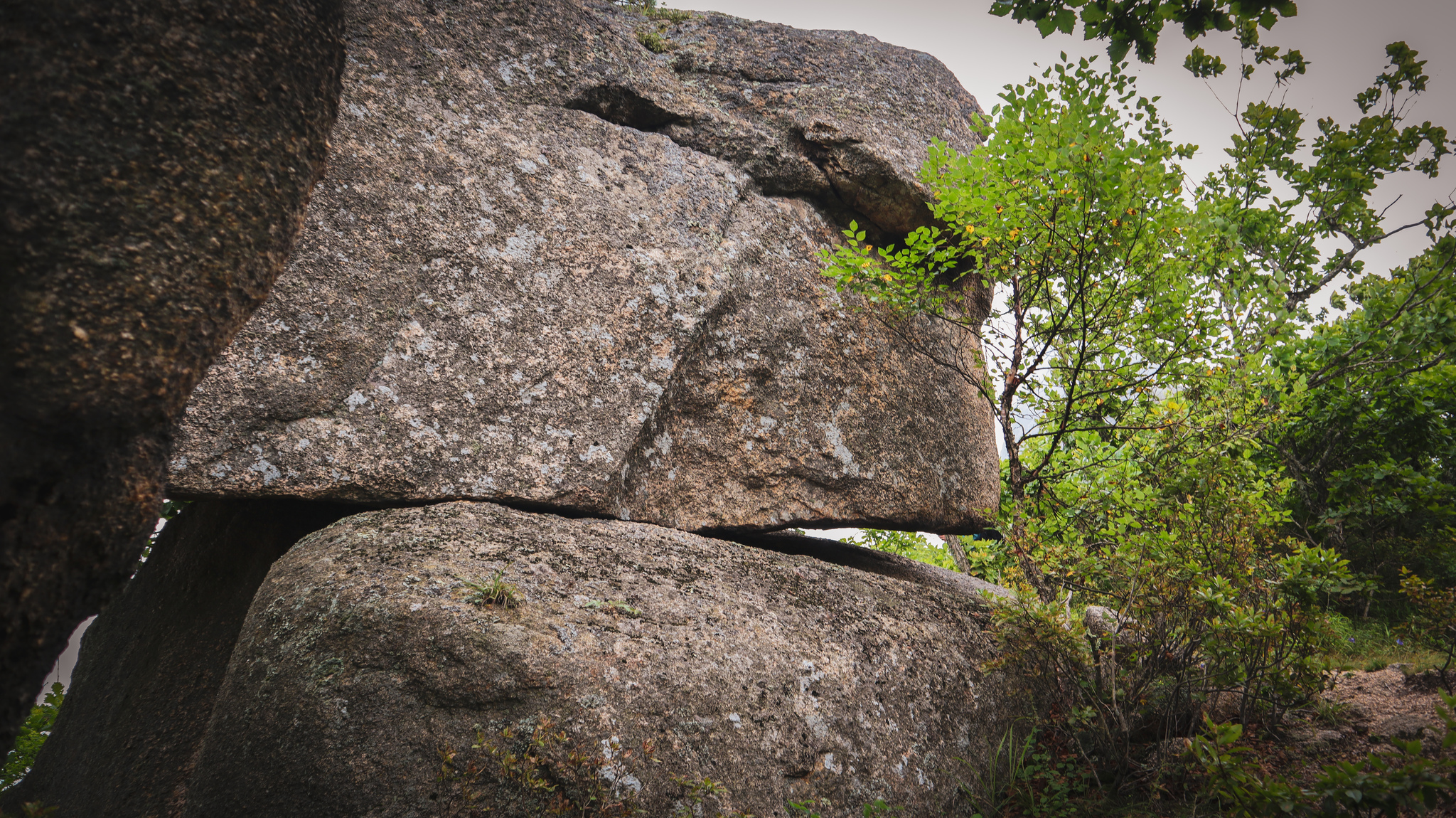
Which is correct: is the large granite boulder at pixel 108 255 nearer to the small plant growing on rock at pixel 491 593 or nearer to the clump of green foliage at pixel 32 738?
the small plant growing on rock at pixel 491 593

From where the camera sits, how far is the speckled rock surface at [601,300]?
13.9ft

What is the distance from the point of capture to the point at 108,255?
1626 millimetres

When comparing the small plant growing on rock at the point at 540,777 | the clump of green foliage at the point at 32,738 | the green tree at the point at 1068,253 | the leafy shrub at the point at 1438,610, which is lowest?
the clump of green foliage at the point at 32,738

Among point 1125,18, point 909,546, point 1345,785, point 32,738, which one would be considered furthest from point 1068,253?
point 32,738

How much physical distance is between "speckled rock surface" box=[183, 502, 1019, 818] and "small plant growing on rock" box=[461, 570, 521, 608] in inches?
1.6

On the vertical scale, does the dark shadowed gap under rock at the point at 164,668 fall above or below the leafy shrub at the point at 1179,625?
below

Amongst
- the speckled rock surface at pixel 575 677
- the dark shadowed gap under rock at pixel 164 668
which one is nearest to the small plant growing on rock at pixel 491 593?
the speckled rock surface at pixel 575 677

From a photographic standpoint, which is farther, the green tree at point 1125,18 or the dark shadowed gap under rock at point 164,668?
the dark shadowed gap under rock at point 164,668

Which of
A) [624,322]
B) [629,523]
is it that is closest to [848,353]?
[624,322]

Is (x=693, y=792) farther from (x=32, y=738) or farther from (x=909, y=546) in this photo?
(x=909, y=546)

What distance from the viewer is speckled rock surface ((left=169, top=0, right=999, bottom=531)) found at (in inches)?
166

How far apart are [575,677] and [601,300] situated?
270cm

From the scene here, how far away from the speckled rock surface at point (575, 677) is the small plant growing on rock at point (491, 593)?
0.04 meters

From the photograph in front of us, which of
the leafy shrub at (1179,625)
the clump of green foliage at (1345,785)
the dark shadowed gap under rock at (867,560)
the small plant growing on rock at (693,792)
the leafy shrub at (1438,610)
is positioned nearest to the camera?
the clump of green foliage at (1345,785)
